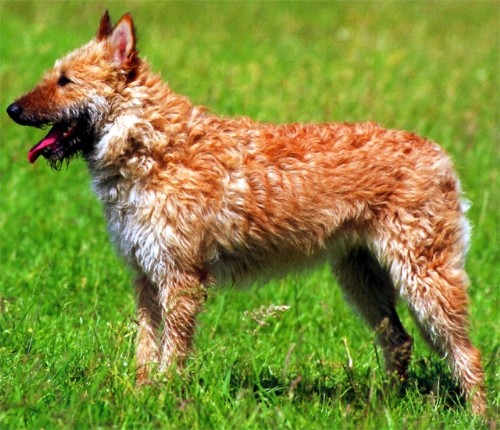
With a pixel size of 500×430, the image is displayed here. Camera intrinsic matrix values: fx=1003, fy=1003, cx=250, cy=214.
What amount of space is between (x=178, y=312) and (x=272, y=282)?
88.9 inches

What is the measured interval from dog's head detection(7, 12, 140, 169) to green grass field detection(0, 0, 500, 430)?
35.9 inches

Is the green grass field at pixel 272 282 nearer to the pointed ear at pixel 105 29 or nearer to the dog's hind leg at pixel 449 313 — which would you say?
the dog's hind leg at pixel 449 313

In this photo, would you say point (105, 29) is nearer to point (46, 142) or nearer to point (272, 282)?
point (46, 142)

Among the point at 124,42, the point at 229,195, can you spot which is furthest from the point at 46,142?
the point at 229,195

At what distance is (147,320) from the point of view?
5.76 metres

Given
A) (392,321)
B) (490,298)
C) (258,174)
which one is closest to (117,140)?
(258,174)

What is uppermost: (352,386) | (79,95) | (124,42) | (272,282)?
(124,42)

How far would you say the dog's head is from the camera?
5492mm

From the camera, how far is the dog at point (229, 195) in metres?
5.48

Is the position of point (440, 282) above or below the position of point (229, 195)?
below

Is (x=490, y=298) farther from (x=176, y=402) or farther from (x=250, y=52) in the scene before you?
(x=250, y=52)

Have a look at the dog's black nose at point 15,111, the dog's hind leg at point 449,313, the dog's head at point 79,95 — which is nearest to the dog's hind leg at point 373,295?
the dog's hind leg at point 449,313

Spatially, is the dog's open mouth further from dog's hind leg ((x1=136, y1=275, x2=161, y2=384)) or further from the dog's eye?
dog's hind leg ((x1=136, y1=275, x2=161, y2=384))

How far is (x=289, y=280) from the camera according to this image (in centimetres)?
769
